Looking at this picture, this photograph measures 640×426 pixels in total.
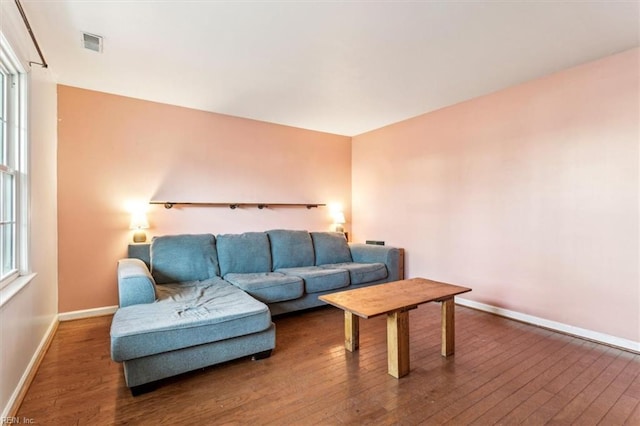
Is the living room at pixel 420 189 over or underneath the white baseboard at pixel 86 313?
over

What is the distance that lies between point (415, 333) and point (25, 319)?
9.86ft

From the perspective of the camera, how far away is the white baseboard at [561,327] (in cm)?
249

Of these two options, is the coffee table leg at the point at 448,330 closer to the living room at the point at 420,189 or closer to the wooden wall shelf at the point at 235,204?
the living room at the point at 420,189

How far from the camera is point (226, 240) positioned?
3.52 m

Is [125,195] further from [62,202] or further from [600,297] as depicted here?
[600,297]

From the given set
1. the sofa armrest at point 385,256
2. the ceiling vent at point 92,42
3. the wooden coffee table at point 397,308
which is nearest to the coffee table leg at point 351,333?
the wooden coffee table at point 397,308

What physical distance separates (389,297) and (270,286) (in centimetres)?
123

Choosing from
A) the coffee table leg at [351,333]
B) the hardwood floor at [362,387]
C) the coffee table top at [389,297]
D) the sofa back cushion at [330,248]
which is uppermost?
the sofa back cushion at [330,248]

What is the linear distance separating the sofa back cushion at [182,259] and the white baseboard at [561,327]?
121 inches

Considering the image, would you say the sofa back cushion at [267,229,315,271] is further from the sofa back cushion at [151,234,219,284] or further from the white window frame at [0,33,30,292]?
the white window frame at [0,33,30,292]

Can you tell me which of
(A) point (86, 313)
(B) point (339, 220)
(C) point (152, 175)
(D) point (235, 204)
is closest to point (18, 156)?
(C) point (152, 175)

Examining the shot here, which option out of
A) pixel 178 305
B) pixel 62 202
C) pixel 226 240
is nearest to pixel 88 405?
pixel 178 305

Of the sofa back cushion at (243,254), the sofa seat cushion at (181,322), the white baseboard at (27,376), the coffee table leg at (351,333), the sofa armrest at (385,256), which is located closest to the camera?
the white baseboard at (27,376)

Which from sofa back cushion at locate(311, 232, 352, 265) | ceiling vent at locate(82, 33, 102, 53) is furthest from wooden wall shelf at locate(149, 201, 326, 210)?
ceiling vent at locate(82, 33, 102, 53)
